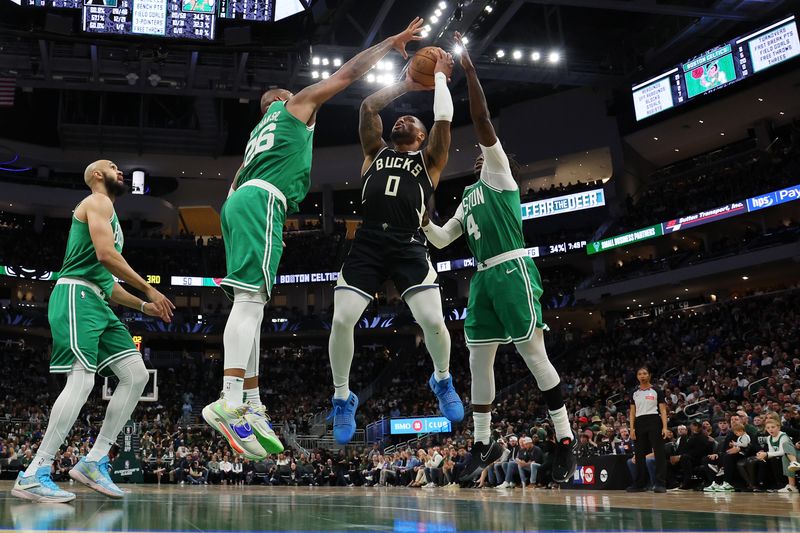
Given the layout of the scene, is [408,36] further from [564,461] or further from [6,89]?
[6,89]

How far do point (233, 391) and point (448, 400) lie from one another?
6.03 ft

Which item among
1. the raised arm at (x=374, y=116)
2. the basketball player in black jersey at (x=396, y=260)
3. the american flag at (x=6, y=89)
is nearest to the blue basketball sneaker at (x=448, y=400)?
the basketball player in black jersey at (x=396, y=260)

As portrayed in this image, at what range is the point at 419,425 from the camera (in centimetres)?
2759

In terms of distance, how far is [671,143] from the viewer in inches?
1320

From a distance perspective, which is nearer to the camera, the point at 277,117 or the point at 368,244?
the point at 277,117

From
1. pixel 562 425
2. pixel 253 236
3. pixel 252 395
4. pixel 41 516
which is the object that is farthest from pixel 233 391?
pixel 562 425

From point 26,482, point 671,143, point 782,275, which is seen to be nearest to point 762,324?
point 782,275

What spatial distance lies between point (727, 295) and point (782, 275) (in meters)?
2.89

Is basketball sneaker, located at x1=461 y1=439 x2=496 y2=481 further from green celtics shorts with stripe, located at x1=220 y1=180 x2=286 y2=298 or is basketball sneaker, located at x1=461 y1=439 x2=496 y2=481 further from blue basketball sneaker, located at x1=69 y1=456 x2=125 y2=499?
blue basketball sneaker, located at x1=69 y1=456 x2=125 y2=499

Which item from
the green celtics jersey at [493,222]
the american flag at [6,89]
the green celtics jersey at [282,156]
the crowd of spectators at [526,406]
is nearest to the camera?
the green celtics jersey at [282,156]

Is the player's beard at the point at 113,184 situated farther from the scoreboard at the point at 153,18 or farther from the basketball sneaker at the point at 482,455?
the scoreboard at the point at 153,18

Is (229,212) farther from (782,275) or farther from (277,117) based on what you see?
(782,275)

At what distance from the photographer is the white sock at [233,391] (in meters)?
4.20

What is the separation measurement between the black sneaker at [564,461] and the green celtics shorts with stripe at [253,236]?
272 centimetres
